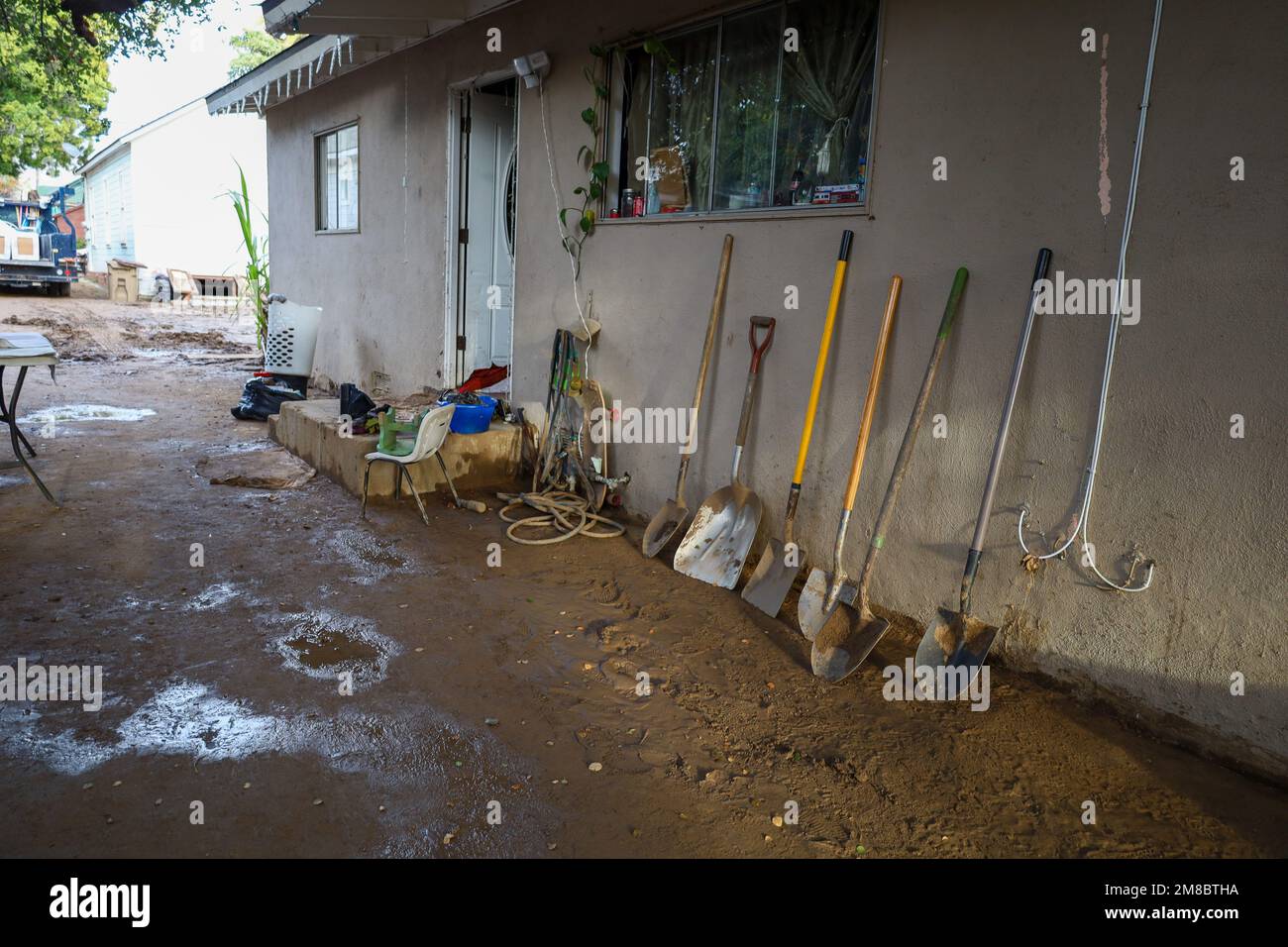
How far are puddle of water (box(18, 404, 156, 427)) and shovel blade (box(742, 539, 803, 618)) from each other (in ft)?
20.8

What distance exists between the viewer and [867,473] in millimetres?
3891

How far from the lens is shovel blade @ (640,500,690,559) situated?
15.4ft

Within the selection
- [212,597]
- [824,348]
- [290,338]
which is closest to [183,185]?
[290,338]

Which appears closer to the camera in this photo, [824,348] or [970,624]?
[970,624]

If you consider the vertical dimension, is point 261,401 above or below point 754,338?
below

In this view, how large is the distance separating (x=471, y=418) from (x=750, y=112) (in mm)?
2655

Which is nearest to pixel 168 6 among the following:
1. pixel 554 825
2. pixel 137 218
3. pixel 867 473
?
pixel 137 218

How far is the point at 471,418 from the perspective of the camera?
5816 mm

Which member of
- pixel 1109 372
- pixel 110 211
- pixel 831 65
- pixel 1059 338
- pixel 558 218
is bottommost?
pixel 1109 372

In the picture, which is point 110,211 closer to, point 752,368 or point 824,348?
point 752,368

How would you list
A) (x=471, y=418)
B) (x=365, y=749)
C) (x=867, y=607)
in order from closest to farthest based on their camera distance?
(x=365, y=749), (x=867, y=607), (x=471, y=418)

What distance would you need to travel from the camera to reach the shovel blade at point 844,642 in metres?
3.42

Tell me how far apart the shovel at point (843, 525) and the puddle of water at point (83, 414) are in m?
6.70

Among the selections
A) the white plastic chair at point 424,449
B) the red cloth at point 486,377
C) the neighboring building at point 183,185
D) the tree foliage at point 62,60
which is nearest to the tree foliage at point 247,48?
the tree foliage at point 62,60
